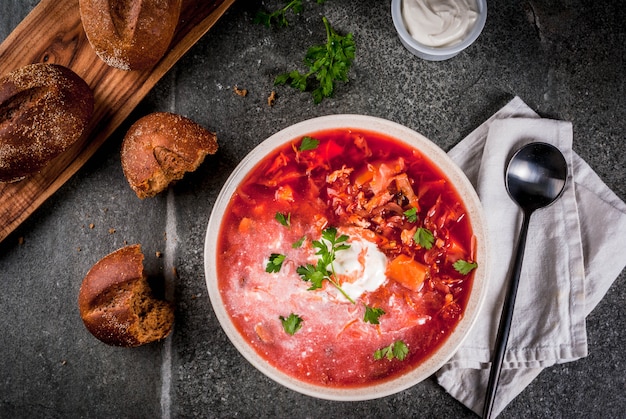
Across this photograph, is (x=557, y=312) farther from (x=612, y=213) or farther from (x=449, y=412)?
(x=449, y=412)

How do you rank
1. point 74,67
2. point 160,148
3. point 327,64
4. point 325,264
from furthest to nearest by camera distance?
point 74,67 → point 327,64 → point 160,148 → point 325,264

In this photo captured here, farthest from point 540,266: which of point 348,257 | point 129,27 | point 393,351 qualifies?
point 129,27

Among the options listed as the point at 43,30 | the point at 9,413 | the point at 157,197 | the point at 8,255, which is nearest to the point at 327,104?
the point at 157,197

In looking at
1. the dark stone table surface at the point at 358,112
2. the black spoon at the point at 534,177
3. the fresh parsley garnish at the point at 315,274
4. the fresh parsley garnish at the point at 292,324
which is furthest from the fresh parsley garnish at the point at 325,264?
the black spoon at the point at 534,177

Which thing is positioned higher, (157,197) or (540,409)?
(157,197)

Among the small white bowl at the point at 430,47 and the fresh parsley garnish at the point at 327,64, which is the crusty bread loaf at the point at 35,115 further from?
the small white bowl at the point at 430,47

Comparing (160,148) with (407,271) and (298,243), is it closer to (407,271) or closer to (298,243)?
(298,243)
